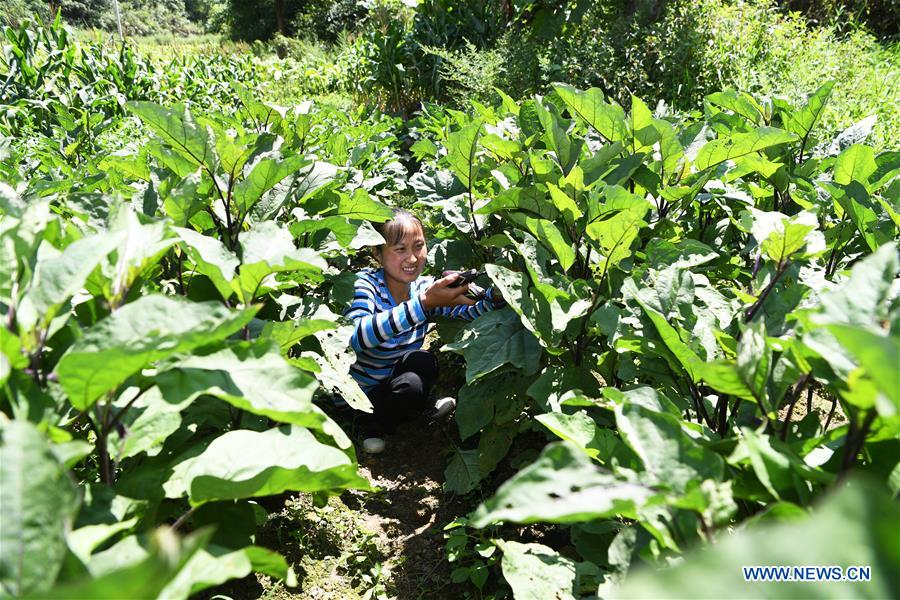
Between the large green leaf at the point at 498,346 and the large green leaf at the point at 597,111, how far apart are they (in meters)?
0.75

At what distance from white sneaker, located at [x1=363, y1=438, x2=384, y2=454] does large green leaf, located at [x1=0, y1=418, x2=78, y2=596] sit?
2.16 m

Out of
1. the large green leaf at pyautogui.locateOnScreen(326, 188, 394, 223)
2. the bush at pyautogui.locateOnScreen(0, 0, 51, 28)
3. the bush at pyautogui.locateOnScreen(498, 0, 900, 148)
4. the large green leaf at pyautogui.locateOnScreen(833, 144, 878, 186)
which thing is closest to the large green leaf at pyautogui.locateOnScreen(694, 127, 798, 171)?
the large green leaf at pyautogui.locateOnScreen(833, 144, 878, 186)

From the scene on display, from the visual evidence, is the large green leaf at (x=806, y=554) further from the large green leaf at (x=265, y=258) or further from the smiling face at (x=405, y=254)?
the smiling face at (x=405, y=254)

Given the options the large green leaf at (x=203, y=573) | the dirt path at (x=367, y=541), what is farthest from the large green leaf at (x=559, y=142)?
the large green leaf at (x=203, y=573)

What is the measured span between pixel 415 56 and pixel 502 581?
9151 mm

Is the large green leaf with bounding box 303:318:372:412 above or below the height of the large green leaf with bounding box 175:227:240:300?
below

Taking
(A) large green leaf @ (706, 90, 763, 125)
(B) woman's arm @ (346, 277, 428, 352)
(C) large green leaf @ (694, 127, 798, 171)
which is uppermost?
(A) large green leaf @ (706, 90, 763, 125)

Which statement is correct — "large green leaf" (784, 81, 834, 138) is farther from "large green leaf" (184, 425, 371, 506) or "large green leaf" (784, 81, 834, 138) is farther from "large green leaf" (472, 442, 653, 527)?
"large green leaf" (184, 425, 371, 506)

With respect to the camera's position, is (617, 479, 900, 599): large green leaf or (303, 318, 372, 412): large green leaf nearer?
(617, 479, 900, 599): large green leaf

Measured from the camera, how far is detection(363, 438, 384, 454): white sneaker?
2.89m

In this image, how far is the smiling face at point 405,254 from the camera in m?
2.90

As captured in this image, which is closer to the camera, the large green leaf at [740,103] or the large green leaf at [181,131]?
the large green leaf at [181,131]

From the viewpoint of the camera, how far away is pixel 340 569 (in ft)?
7.20

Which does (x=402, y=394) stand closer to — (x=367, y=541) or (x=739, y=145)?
(x=367, y=541)
